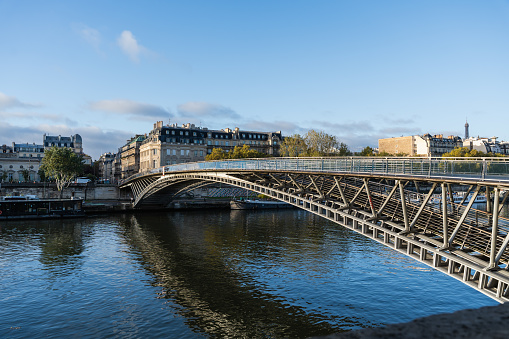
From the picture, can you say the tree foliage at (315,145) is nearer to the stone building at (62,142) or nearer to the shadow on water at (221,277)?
the shadow on water at (221,277)

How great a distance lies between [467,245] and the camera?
1802 centimetres

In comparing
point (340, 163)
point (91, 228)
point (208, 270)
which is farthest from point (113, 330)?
point (91, 228)

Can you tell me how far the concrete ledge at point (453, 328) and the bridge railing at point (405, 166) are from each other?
496 inches

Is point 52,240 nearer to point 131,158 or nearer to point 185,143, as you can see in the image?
point 185,143

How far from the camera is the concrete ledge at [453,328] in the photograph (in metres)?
3.16

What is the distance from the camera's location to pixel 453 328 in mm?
3303

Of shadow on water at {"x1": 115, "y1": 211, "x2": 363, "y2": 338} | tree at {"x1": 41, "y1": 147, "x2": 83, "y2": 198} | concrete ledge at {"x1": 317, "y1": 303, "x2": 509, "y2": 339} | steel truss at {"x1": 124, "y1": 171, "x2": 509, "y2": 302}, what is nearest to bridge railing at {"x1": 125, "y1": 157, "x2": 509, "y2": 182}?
steel truss at {"x1": 124, "y1": 171, "x2": 509, "y2": 302}

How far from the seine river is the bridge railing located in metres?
7.49

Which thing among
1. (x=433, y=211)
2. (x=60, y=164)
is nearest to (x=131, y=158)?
(x=60, y=164)

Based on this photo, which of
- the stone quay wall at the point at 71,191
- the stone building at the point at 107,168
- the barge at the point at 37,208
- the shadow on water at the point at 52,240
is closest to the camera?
the shadow on water at the point at 52,240

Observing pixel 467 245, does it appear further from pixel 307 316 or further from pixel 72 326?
pixel 72 326

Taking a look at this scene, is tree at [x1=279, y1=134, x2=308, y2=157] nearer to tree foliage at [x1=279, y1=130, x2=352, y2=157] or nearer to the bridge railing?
tree foliage at [x1=279, y1=130, x2=352, y2=157]

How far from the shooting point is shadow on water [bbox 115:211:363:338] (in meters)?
18.3

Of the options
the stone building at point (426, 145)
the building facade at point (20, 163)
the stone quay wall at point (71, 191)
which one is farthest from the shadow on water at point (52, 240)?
the stone building at point (426, 145)
